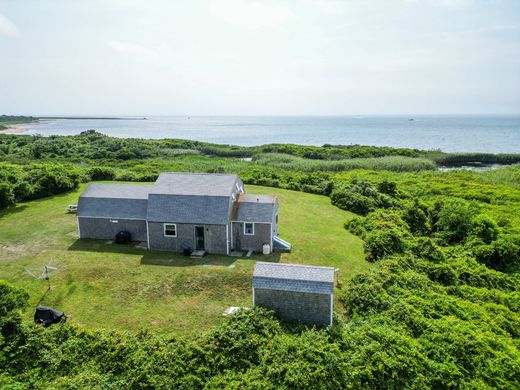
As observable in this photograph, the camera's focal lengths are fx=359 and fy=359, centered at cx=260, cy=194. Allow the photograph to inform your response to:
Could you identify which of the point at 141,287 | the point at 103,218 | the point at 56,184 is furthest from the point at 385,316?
the point at 56,184

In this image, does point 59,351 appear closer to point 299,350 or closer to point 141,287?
point 141,287

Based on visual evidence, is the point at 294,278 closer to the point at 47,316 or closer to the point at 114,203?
the point at 47,316

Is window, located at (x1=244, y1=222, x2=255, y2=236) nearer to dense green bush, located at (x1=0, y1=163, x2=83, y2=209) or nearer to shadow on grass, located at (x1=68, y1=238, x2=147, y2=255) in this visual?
shadow on grass, located at (x1=68, y1=238, x2=147, y2=255)

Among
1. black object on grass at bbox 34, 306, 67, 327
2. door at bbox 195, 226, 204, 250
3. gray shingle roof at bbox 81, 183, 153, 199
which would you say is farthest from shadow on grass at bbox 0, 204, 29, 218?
black object on grass at bbox 34, 306, 67, 327

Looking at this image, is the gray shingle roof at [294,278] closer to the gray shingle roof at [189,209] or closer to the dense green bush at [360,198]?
the gray shingle roof at [189,209]

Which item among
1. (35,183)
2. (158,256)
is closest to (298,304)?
(158,256)
